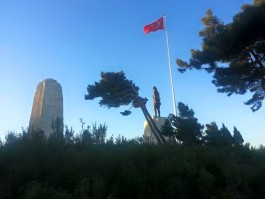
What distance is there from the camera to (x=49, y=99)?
22109mm

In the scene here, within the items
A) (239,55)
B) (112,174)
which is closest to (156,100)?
(239,55)

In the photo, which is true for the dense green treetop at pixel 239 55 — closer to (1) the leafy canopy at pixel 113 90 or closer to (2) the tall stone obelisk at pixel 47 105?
(1) the leafy canopy at pixel 113 90

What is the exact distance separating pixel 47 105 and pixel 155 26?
11906mm

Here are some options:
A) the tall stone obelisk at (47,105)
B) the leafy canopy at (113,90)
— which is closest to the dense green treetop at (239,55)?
the leafy canopy at (113,90)

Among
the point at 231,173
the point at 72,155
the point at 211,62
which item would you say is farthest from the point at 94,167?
the point at 211,62

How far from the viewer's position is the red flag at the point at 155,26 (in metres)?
27.1

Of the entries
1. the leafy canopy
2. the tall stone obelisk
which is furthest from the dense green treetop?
the tall stone obelisk

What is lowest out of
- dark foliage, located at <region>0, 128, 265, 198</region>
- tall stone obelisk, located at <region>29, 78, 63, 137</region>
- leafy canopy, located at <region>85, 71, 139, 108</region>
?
dark foliage, located at <region>0, 128, 265, 198</region>

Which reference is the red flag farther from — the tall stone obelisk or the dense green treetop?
the tall stone obelisk

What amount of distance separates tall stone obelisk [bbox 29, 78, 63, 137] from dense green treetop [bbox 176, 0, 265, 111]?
889 cm

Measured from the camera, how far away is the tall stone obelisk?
21125 millimetres

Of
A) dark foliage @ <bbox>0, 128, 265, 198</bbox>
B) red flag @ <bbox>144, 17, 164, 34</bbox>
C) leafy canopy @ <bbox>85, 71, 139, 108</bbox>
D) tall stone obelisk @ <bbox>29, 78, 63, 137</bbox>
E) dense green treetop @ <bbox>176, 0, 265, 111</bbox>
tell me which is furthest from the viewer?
red flag @ <bbox>144, 17, 164, 34</bbox>

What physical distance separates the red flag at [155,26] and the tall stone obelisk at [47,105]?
9.17 meters

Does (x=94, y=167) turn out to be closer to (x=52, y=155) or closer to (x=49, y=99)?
(x=52, y=155)
